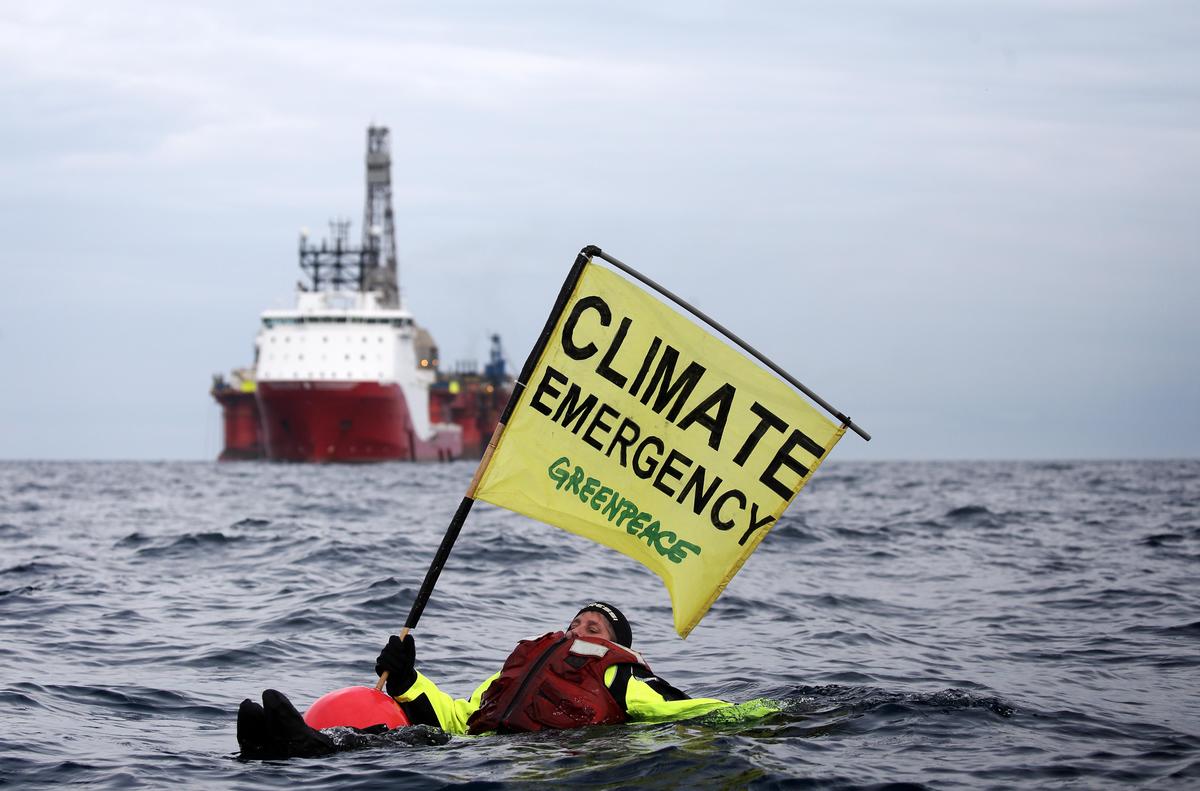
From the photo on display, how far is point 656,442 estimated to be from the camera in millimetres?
7289

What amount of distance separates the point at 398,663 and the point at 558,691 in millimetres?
884

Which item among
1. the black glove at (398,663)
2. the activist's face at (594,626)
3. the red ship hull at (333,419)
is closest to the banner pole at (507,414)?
the black glove at (398,663)

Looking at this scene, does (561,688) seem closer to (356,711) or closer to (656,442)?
(356,711)

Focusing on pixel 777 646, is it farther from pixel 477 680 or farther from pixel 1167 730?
pixel 1167 730

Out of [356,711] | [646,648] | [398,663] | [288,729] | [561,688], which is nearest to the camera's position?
[288,729]

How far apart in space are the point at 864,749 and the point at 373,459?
59.6 m

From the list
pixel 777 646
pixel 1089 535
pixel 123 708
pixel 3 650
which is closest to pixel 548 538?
pixel 1089 535

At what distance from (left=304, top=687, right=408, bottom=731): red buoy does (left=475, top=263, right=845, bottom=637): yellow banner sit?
1.24m

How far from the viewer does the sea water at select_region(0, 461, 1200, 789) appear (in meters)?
6.31

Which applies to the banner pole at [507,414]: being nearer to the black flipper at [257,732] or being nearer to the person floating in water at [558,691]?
the person floating in water at [558,691]

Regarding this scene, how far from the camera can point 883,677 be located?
29.9 ft

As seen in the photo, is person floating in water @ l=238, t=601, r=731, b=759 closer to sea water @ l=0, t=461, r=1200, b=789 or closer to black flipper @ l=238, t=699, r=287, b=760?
sea water @ l=0, t=461, r=1200, b=789

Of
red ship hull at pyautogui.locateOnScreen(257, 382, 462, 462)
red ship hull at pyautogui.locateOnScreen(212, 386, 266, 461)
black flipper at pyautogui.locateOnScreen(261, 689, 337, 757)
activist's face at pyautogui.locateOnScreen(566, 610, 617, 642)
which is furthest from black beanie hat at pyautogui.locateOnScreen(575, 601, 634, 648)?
red ship hull at pyautogui.locateOnScreen(212, 386, 266, 461)

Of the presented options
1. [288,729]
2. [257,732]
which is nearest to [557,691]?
[288,729]
